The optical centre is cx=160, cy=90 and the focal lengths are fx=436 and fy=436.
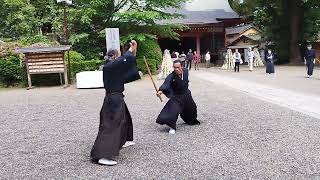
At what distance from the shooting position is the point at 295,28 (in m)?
34.1

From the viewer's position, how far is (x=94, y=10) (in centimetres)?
2214

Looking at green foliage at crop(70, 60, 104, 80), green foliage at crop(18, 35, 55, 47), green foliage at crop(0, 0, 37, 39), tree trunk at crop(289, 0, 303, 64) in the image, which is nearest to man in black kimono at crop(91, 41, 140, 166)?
green foliage at crop(70, 60, 104, 80)

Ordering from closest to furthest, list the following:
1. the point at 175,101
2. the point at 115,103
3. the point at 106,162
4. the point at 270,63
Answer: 1. the point at 106,162
2. the point at 115,103
3. the point at 175,101
4. the point at 270,63

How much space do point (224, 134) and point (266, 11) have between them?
30413 millimetres

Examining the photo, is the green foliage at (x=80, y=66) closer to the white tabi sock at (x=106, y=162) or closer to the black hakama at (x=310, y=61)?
the black hakama at (x=310, y=61)

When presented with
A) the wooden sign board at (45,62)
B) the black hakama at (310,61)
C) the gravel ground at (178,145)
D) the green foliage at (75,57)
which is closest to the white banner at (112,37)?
the wooden sign board at (45,62)

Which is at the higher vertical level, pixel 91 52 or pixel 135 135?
pixel 91 52

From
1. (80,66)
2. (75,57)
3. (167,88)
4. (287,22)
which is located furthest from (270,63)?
(167,88)

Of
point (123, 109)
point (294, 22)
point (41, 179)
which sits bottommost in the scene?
point (41, 179)

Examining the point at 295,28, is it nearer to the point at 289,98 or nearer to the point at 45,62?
the point at 45,62

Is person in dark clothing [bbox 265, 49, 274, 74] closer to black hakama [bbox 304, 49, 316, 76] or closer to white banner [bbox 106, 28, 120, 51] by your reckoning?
black hakama [bbox 304, 49, 316, 76]

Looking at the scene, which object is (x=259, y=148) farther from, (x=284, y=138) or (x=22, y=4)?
(x=22, y=4)

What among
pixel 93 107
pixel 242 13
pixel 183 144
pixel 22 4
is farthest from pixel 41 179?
pixel 242 13

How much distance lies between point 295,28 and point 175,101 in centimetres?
2820
